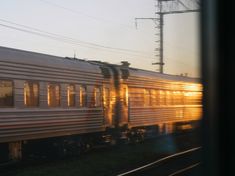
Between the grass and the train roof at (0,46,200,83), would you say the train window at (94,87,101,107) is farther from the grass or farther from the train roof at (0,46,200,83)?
the grass

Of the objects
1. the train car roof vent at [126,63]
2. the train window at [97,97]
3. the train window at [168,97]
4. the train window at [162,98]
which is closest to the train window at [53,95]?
the train window at [97,97]

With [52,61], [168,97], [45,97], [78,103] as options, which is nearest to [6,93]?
[45,97]

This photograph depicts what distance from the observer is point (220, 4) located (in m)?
2.53

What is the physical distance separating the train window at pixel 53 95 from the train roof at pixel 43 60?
1.51 ft

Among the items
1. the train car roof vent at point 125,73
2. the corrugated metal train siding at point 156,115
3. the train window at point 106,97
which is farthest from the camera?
the corrugated metal train siding at point 156,115

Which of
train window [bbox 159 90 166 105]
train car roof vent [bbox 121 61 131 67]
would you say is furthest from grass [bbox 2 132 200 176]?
train car roof vent [bbox 121 61 131 67]

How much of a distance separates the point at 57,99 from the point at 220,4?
8.50 metres

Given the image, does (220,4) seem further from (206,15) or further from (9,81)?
(9,81)

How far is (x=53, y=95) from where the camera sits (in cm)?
1066

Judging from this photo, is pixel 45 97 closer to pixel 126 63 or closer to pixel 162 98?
pixel 126 63

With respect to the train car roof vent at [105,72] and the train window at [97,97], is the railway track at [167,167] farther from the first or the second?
the train car roof vent at [105,72]

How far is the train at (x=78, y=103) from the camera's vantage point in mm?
9430

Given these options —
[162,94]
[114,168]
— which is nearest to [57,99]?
[114,168]

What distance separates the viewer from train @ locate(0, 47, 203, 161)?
9430mm
